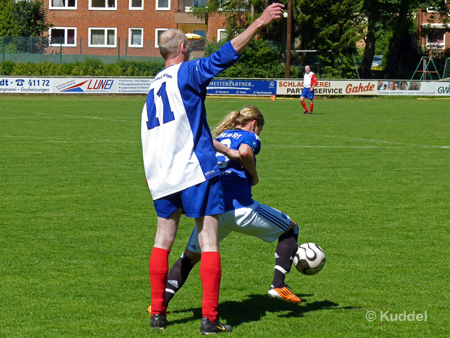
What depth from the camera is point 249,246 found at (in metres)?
6.67

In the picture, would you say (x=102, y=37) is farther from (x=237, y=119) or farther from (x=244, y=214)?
(x=244, y=214)

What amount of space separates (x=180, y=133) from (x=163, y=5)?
187 ft

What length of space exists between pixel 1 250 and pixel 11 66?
38774mm

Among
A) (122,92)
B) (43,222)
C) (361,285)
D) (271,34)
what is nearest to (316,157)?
(43,222)

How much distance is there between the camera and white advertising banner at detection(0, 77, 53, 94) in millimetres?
36000

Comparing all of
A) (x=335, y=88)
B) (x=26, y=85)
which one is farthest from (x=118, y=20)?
(x=335, y=88)

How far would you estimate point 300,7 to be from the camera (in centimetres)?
4609

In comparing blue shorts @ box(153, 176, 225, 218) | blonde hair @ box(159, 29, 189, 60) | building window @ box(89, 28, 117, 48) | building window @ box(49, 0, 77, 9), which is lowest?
blue shorts @ box(153, 176, 225, 218)

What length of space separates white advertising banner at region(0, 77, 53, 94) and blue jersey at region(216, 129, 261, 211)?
110 feet

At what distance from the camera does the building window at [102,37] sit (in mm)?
59250

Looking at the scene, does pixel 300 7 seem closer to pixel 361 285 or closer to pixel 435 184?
pixel 435 184

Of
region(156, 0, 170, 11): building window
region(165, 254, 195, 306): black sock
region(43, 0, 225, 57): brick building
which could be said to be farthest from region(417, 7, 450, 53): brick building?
region(165, 254, 195, 306): black sock

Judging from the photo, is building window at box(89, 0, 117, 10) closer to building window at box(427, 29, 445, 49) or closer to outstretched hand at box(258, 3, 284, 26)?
building window at box(427, 29, 445, 49)

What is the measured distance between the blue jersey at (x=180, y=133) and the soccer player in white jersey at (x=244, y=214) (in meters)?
0.51
